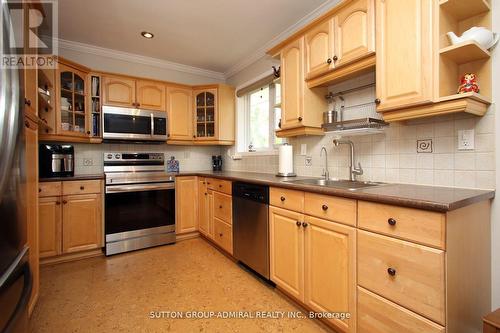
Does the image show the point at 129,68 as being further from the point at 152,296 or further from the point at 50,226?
the point at 152,296

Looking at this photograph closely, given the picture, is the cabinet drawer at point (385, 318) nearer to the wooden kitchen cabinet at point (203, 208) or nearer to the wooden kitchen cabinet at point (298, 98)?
the wooden kitchen cabinet at point (298, 98)

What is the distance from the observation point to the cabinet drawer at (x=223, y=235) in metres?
2.64

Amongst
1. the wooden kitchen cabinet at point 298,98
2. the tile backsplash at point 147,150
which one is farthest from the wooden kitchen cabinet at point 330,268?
the tile backsplash at point 147,150

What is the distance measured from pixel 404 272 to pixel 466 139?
900 mm

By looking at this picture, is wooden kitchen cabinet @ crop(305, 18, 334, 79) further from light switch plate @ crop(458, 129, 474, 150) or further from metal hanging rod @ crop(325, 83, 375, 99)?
light switch plate @ crop(458, 129, 474, 150)

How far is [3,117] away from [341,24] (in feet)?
6.64

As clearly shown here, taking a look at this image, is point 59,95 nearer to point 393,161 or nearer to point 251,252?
point 251,252

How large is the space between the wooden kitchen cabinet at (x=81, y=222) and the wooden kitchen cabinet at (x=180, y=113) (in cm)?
129

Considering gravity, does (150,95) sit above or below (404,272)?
above

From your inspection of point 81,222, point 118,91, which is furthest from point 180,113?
point 81,222

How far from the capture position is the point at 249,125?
3.76m

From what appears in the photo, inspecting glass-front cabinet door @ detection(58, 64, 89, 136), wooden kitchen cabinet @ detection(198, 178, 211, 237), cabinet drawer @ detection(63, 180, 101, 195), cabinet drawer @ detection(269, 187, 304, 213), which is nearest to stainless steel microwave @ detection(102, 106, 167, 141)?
glass-front cabinet door @ detection(58, 64, 89, 136)

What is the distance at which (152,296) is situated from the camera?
1.98 m

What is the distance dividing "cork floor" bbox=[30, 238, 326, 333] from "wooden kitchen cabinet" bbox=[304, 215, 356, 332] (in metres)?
0.23
